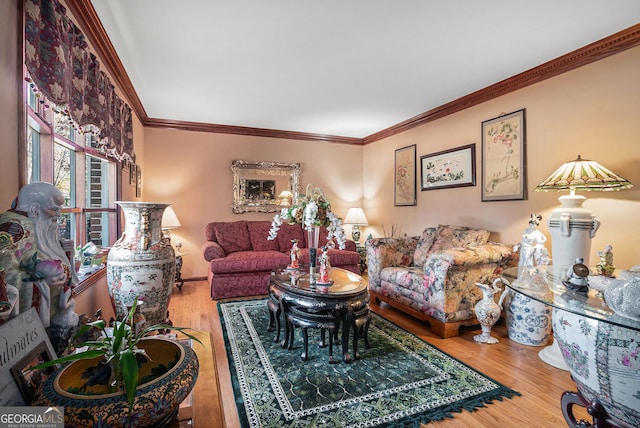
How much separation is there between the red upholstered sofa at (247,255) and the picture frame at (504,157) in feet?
7.00

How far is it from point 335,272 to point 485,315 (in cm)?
139

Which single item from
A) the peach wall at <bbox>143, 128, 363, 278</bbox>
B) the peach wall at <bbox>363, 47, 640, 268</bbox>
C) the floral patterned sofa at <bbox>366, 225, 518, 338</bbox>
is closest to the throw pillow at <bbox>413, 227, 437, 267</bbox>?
the floral patterned sofa at <bbox>366, 225, 518, 338</bbox>

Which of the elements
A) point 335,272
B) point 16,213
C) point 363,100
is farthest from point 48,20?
point 363,100

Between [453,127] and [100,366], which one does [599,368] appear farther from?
[453,127]

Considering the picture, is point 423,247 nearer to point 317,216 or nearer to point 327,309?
point 317,216

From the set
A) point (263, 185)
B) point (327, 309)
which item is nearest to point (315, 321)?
point (327, 309)

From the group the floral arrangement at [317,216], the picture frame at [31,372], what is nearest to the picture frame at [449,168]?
the floral arrangement at [317,216]

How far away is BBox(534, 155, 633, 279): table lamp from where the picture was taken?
229cm

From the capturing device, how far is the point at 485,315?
8.93ft

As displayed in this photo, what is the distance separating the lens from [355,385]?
6.68 ft

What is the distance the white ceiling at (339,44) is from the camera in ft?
6.91

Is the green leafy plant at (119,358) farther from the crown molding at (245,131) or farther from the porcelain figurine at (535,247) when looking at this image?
the crown molding at (245,131)

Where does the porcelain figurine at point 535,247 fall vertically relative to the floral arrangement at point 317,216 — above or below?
below

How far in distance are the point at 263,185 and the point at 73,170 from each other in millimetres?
3119
